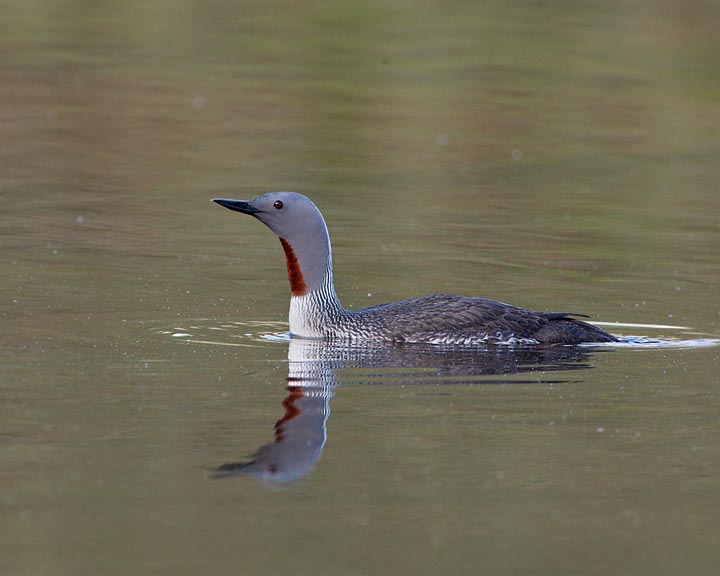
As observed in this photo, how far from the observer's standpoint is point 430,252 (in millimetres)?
11867

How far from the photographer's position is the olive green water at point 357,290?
5.73m

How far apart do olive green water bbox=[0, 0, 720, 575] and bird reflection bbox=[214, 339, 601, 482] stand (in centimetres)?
3

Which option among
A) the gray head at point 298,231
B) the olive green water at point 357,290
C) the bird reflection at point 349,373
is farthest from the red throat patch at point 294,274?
the bird reflection at point 349,373

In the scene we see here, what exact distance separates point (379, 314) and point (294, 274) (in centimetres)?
62

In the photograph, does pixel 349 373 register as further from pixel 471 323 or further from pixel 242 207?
pixel 242 207

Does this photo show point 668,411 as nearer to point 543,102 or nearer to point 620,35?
point 543,102

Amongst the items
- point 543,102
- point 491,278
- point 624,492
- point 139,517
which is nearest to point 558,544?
point 624,492

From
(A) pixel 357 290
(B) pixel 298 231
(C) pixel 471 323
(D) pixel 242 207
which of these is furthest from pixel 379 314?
(A) pixel 357 290

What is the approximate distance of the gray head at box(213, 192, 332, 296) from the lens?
9.44 metres

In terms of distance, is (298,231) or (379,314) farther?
(298,231)

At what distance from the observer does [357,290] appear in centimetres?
1073

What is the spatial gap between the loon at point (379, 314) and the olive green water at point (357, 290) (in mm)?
224

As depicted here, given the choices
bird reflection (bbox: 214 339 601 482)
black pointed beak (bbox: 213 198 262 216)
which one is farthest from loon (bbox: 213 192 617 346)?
bird reflection (bbox: 214 339 601 482)

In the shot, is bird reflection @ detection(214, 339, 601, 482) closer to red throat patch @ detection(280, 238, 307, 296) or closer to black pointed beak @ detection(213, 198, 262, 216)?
red throat patch @ detection(280, 238, 307, 296)
